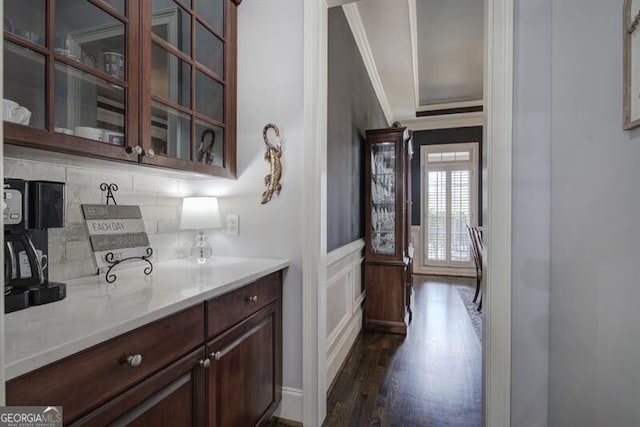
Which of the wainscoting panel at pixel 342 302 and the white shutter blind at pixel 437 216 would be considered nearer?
the wainscoting panel at pixel 342 302

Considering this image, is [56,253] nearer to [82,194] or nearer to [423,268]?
[82,194]

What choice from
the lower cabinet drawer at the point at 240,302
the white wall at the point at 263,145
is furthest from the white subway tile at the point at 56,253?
the white wall at the point at 263,145

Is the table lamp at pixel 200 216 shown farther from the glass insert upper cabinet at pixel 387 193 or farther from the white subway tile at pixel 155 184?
the glass insert upper cabinet at pixel 387 193

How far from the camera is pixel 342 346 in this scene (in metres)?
2.60

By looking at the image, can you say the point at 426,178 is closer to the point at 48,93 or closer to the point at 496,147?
the point at 496,147

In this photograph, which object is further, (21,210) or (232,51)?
(232,51)

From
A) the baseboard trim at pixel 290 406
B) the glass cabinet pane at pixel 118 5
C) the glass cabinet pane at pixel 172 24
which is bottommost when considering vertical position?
the baseboard trim at pixel 290 406

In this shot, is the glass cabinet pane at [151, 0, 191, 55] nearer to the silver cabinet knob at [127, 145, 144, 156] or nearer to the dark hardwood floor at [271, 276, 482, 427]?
the silver cabinet knob at [127, 145, 144, 156]

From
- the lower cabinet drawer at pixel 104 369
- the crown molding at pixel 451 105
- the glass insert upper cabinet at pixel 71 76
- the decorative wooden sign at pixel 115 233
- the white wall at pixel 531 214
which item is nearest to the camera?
the lower cabinet drawer at pixel 104 369

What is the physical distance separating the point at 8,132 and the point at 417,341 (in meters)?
3.12

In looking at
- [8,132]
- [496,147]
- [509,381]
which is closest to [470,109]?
[496,147]

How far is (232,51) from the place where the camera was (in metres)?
1.89

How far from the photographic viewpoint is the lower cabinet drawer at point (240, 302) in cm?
126

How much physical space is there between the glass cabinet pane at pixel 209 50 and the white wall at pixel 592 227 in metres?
1.67
